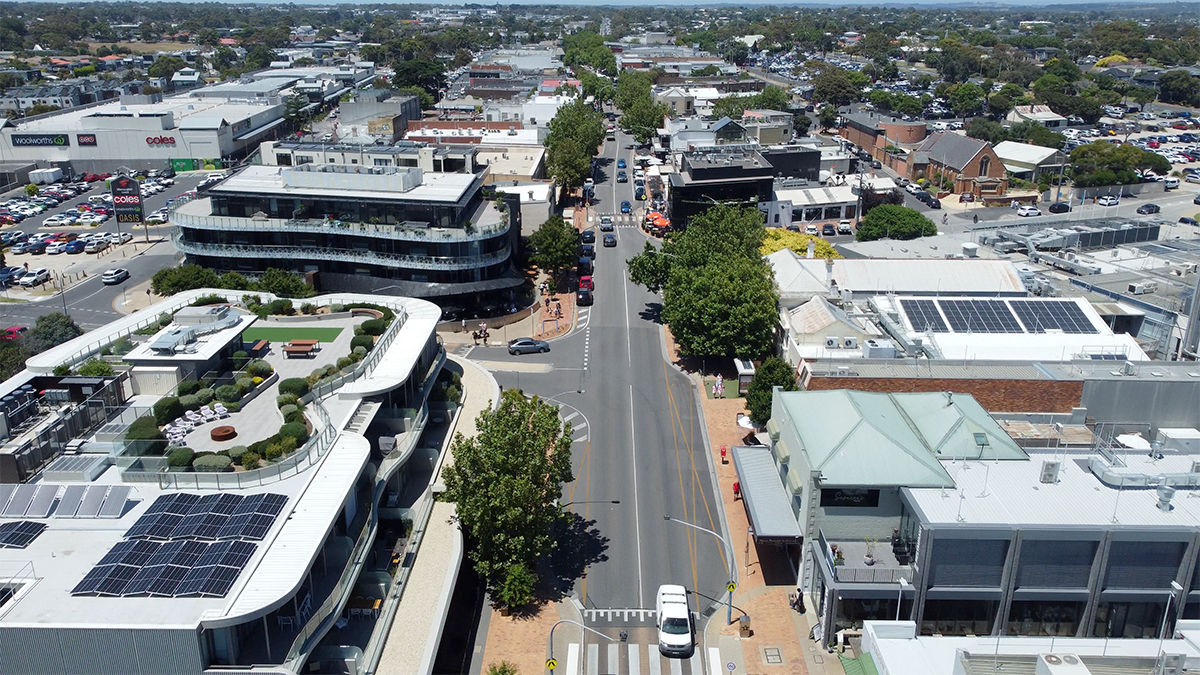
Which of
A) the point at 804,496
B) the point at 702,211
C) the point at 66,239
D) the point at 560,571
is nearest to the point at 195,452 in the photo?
the point at 560,571

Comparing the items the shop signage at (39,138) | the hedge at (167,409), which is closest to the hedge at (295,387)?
the hedge at (167,409)

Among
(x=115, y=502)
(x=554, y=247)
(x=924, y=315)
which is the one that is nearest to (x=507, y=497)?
(x=115, y=502)

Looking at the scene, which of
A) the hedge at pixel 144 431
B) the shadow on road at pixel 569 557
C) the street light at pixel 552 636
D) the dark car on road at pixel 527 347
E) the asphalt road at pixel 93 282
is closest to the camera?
the street light at pixel 552 636

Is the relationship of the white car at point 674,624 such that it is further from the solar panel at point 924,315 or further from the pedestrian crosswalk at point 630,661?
the solar panel at point 924,315

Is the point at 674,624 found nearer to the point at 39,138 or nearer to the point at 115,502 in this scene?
the point at 115,502

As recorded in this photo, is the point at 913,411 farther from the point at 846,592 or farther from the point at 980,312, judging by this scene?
the point at 980,312
